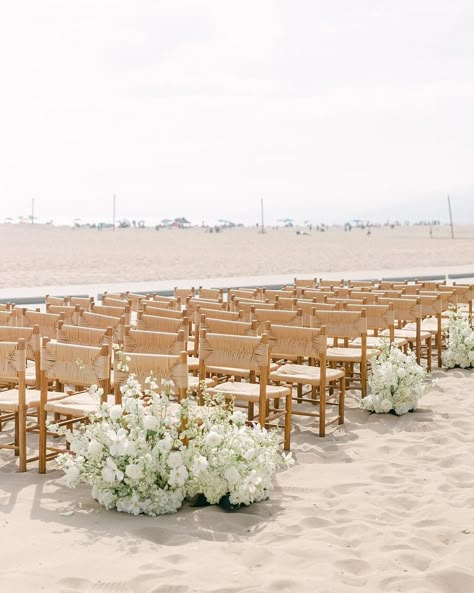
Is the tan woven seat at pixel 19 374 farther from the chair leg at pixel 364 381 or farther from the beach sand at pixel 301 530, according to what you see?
the chair leg at pixel 364 381

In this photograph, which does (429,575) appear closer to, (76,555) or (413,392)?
(76,555)

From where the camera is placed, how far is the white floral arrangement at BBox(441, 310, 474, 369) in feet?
31.3

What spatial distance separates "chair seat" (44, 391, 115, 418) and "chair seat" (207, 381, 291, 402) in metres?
0.82

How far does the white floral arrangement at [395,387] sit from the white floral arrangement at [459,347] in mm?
2341

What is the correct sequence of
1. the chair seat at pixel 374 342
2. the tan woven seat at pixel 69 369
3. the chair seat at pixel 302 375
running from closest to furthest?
the tan woven seat at pixel 69 369 → the chair seat at pixel 302 375 → the chair seat at pixel 374 342

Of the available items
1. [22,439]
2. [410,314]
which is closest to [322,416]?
[22,439]

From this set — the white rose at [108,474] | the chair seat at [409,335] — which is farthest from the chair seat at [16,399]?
the chair seat at [409,335]

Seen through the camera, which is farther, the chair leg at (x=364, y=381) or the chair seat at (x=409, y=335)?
the chair seat at (x=409, y=335)

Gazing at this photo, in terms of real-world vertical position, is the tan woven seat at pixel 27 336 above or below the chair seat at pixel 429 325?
above

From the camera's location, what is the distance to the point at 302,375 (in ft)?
22.1

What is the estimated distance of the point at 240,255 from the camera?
40719 mm

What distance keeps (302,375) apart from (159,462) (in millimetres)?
2310

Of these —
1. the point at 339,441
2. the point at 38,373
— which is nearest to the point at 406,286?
the point at 339,441

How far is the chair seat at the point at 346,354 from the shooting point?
25.0 ft
